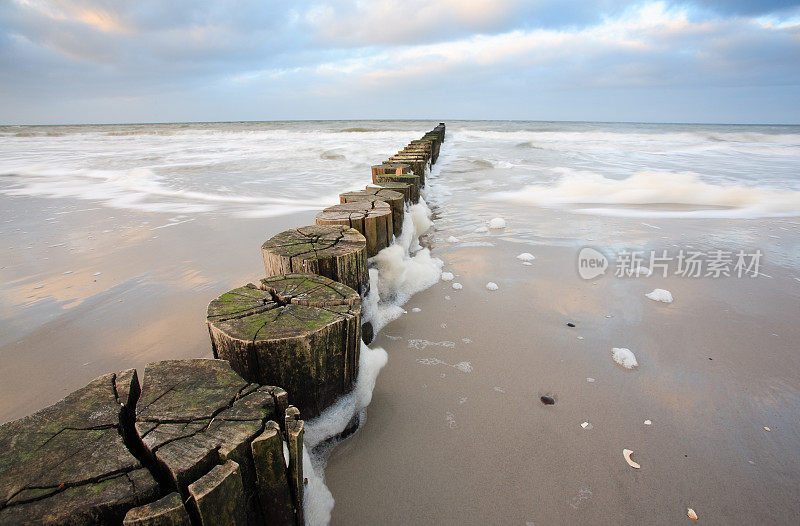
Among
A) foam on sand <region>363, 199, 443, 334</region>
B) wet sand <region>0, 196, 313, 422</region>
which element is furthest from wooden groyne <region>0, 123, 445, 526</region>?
wet sand <region>0, 196, 313, 422</region>

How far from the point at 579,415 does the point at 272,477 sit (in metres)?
1.60

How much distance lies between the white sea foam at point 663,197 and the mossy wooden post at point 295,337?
225 inches

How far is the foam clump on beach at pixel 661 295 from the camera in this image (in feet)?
10.9

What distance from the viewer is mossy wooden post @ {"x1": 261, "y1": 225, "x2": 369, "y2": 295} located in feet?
7.57

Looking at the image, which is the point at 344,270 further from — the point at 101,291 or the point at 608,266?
the point at 608,266

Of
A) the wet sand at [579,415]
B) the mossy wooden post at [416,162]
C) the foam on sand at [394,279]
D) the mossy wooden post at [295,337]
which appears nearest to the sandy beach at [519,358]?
the wet sand at [579,415]

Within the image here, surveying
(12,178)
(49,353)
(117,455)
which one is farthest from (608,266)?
(12,178)

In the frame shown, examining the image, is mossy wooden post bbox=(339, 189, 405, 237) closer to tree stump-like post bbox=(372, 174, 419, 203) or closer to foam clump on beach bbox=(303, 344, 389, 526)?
tree stump-like post bbox=(372, 174, 419, 203)

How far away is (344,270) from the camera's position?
7.86 ft

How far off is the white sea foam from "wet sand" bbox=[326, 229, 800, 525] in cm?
357

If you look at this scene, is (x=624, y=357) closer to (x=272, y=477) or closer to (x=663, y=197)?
(x=272, y=477)

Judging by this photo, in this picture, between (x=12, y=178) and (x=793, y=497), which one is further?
(x=12, y=178)

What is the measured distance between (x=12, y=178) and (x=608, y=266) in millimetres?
13916

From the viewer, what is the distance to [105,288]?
362 cm
